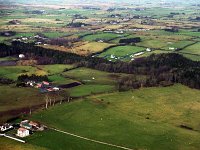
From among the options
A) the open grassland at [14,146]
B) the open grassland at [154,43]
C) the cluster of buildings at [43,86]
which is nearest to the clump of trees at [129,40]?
the open grassland at [154,43]

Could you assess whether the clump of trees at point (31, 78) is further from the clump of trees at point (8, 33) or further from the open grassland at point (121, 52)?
the clump of trees at point (8, 33)

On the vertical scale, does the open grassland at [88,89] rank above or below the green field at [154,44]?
below

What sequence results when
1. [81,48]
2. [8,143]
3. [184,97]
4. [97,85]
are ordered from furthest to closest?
[81,48], [97,85], [184,97], [8,143]

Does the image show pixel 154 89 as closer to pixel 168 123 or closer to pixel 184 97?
pixel 184 97

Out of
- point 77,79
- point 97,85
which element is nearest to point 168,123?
point 97,85

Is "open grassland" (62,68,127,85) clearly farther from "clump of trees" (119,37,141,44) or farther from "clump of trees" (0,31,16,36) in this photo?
"clump of trees" (0,31,16,36)
